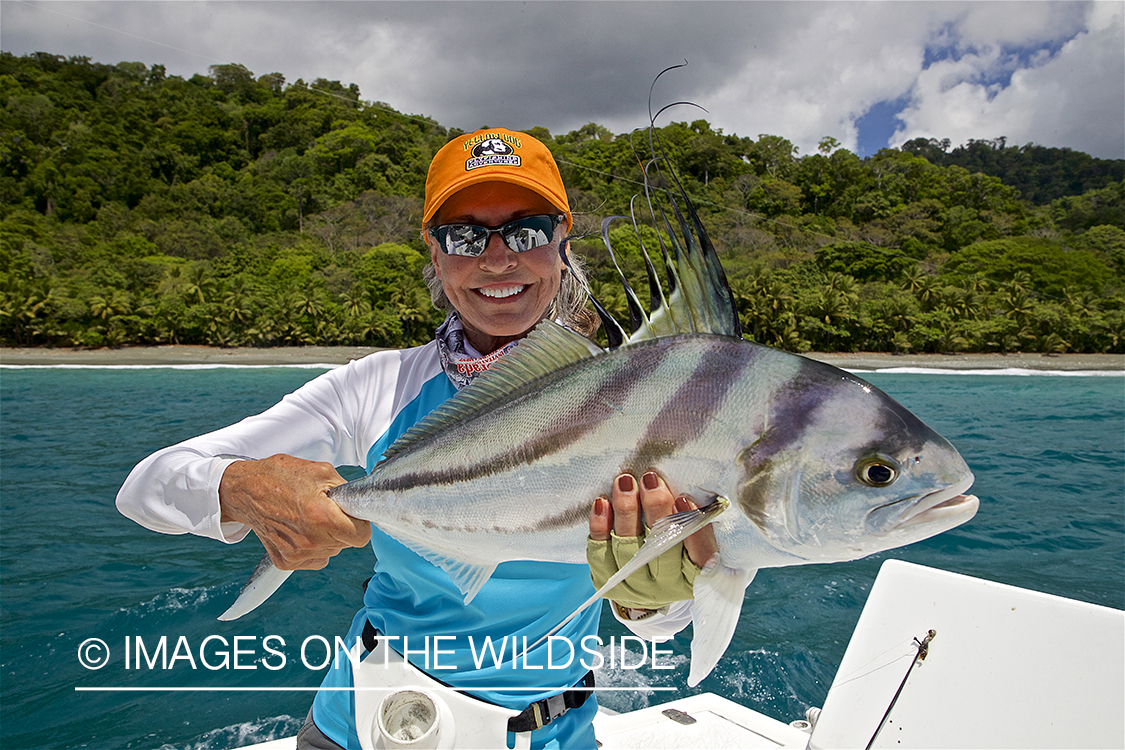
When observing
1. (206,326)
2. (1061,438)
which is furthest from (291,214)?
(1061,438)

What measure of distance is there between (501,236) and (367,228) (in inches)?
2432

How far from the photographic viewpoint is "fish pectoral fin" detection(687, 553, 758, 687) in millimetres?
1426

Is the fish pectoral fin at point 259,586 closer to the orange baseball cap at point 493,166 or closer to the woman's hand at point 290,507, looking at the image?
the woman's hand at point 290,507

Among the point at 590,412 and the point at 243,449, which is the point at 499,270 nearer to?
the point at 590,412

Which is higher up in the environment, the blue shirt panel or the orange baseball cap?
the orange baseball cap

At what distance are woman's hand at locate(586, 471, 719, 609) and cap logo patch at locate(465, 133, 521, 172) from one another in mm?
1176

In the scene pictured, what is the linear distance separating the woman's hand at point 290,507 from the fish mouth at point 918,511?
1.27 m

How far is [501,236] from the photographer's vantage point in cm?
209

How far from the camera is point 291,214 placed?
6756cm

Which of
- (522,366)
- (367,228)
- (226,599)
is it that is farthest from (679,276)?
(367,228)

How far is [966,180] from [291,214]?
73.3 m

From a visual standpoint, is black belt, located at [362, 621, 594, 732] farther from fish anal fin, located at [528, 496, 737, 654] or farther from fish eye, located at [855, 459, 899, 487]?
fish eye, located at [855, 459, 899, 487]

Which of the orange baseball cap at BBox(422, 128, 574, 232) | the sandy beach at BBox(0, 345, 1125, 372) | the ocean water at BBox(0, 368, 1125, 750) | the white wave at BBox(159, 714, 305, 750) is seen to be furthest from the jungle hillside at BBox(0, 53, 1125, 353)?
the orange baseball cap at BBox(422, 128, 574, 232)

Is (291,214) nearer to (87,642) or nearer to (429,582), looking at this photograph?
(87,642)
